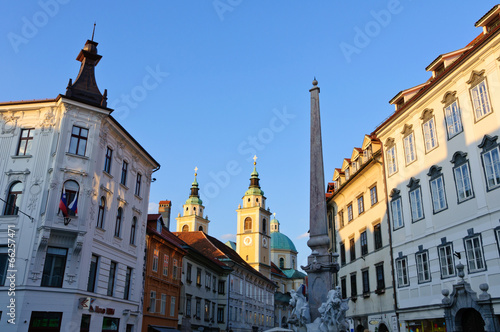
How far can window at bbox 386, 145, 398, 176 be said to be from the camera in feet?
77.7

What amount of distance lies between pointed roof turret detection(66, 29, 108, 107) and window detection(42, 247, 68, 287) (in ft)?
25.3

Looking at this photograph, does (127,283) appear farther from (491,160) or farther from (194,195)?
(194,195)

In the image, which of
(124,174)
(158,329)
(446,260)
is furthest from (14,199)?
(446,260)

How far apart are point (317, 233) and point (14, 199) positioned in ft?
50.2

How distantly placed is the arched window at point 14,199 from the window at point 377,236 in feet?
63.3

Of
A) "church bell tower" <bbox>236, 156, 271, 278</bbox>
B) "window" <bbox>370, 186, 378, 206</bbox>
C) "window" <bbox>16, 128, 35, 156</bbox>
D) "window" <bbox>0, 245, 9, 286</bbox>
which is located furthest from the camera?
"church bell tower" <bbox>236, 156, 271, 278</bbox>

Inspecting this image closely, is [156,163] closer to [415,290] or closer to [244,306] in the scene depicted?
[415,290]

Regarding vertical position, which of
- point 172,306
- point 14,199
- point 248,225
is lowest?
point 172,306

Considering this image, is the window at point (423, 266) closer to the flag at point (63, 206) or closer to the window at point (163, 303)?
the flag at point (63, 206)

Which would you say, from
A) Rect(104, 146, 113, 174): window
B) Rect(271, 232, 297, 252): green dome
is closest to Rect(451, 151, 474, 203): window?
Rect(104, 146, 113, 174): window

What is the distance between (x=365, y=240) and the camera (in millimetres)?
27297

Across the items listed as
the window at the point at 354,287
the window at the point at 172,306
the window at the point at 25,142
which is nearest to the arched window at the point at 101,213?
the window at the point at 25,142

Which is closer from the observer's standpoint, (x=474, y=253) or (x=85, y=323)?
(x=474, y=253)

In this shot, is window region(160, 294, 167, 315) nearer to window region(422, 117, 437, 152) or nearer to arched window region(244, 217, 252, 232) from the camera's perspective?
window region(422, 117, 437, 152)
